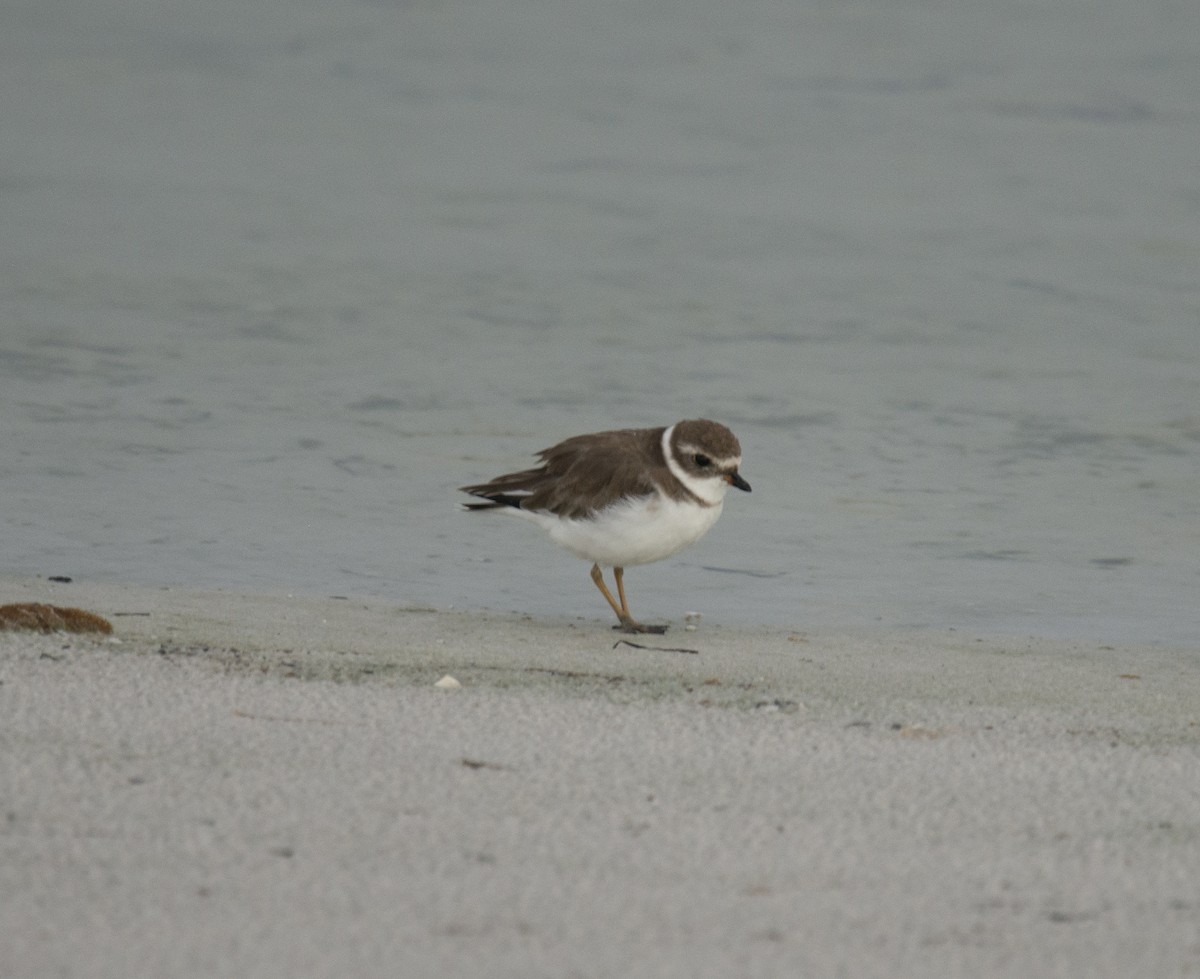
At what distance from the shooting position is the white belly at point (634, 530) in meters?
6.83

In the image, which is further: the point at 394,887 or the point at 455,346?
the point at 455,346

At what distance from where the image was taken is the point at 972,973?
9.95ft

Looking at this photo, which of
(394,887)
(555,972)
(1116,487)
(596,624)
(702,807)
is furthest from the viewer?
(1116,487)

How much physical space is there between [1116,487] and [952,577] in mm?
1916

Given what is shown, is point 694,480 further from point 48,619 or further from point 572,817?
point 572,817

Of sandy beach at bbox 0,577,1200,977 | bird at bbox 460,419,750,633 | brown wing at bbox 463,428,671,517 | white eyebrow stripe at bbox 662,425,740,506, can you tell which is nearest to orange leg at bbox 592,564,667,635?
bird at bbox 460,419,750,633

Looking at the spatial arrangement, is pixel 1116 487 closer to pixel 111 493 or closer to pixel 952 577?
pixel 952 577

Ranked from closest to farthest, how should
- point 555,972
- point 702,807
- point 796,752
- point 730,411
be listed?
1. point 555,972
2. point 702,807
3. point 796,752
4. point 730,411

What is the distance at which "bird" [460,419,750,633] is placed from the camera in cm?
684

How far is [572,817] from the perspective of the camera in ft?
12.4

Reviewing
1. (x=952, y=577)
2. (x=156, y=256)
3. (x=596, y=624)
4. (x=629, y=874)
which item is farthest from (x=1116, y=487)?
(x=156, y=256)

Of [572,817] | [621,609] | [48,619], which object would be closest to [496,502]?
[621,609]

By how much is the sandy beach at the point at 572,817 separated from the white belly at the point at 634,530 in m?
1.18

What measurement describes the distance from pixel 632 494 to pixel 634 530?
129mm
